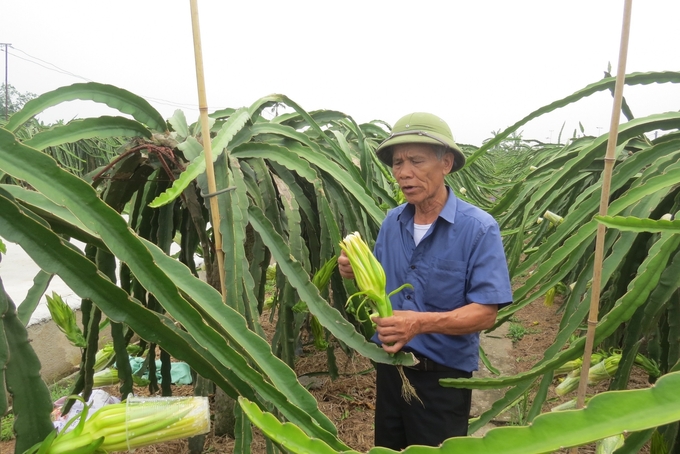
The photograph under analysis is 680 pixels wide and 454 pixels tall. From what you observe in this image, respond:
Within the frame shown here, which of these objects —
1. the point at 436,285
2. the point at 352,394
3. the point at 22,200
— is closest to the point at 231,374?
the point at 22,200

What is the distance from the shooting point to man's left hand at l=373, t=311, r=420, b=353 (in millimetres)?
815

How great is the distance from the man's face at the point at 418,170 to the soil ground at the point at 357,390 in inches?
33.8

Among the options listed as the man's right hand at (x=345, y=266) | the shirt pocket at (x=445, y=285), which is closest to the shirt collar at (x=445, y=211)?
the shirt pocket at (x=445, y=285)

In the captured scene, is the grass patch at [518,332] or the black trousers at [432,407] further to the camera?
the grass patch at [518,332]

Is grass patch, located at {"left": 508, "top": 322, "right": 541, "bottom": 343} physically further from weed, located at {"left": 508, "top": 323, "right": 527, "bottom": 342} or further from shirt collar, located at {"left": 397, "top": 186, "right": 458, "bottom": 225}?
shirt collar, located at {"left": 397, "top": 186, "right": 458, "bottom": 225}

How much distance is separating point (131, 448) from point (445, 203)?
87 cm

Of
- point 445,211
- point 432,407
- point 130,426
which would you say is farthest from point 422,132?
point 130,426

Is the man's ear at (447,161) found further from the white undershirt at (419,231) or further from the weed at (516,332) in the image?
the weed at (516,332)

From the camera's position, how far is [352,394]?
194cm

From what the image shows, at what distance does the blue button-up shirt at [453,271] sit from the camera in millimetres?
1002

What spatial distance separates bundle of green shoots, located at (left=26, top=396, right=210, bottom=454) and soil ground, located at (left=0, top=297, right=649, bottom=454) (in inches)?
44.0

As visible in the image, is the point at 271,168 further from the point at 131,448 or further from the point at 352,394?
the point at 352,394

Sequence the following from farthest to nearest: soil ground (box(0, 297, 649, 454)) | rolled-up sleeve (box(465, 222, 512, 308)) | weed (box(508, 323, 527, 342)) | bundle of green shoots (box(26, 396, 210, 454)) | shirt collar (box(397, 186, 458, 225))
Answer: weed (box(508, 323, 527, 342)), soil ground (box(0, 297, 649, 454)), shirt collar (box(397, 186, 458, 225)), rolled-up sleeve (box(465, 222, 512, 308)), bundle of green shoots (box(26, 396, 210, 454))

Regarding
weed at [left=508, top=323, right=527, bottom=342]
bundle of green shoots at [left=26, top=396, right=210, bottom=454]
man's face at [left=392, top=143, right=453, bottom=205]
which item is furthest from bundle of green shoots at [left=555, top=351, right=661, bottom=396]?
weed at [left=508, top=323, right=527, bottom=342]
